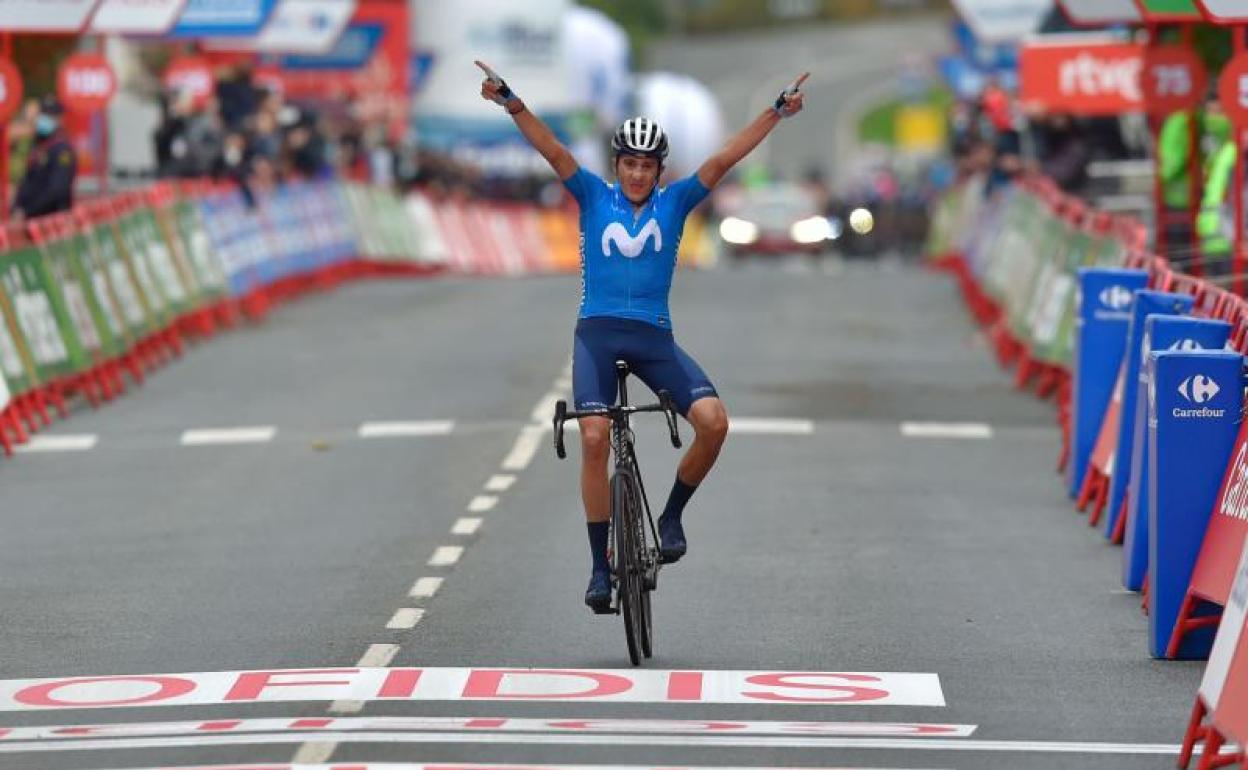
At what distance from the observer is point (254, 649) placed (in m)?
12.9

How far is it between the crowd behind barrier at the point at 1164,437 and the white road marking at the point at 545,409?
3548 mm

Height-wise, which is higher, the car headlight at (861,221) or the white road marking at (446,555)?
the car headlight at (861,221)

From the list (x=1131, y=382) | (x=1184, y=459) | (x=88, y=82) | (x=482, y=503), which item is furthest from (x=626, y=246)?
(x=88, y=82)

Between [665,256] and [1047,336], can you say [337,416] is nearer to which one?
[1047,336]

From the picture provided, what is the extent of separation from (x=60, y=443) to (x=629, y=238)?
30.5 ft

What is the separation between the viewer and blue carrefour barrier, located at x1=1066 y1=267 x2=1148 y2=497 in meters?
17.9

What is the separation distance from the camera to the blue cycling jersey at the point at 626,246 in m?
12.8

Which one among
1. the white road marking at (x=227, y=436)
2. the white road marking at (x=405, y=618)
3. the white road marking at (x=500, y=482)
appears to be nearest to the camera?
the white road marking at (x=405, y=618)

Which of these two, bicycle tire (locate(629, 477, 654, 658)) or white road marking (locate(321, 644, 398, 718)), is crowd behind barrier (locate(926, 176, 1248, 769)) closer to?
bicycle tire (locate(629, 477, 654, 658))

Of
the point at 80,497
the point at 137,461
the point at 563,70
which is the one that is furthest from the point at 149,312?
the point at 563,70

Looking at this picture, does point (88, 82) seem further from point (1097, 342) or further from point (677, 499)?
point (677, 499)

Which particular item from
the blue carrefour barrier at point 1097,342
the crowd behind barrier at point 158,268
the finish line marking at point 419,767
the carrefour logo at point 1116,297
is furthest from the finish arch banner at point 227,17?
the finish line marking at point 419,767

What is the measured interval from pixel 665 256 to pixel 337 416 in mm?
9936

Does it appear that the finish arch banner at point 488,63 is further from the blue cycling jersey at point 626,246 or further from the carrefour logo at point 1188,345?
the blue cycling jersey at point 626,246
